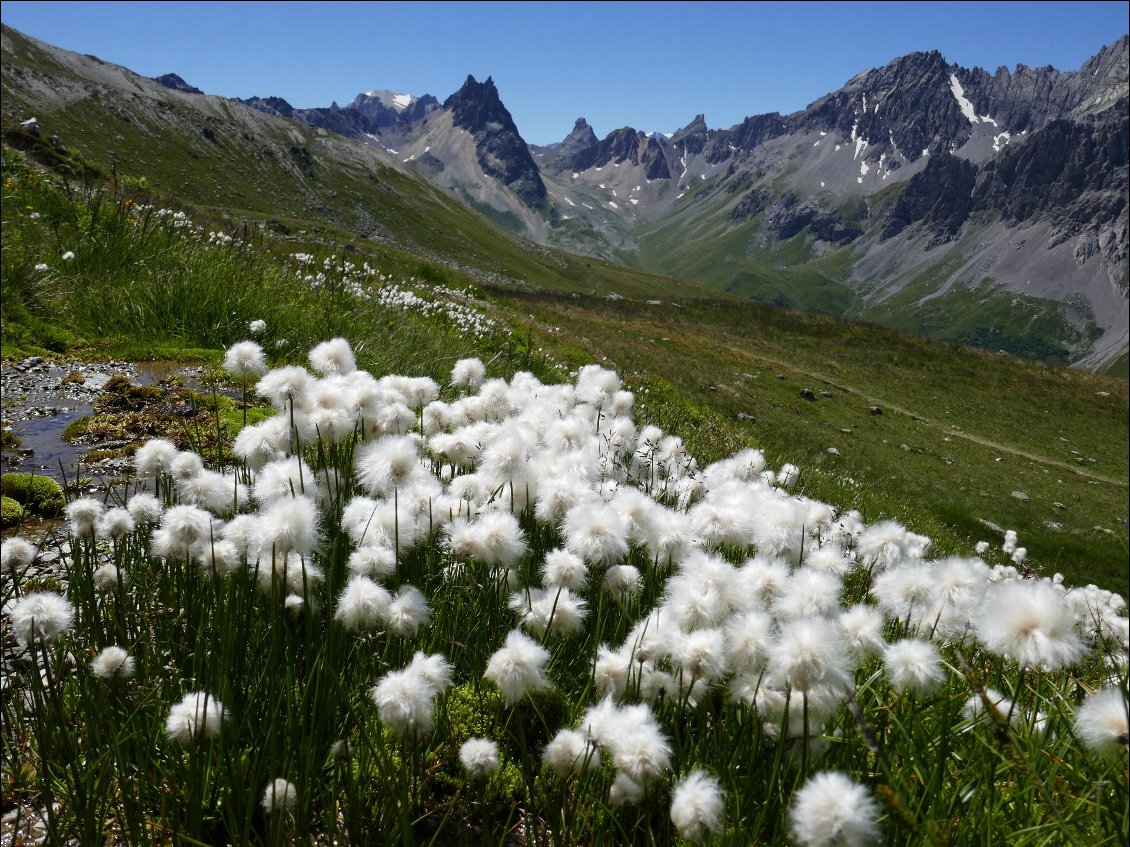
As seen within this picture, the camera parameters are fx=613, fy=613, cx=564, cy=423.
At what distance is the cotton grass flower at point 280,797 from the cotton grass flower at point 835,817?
4.89 ft

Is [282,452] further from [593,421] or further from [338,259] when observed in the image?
[338,259]

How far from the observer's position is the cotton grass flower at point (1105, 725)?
173 cm

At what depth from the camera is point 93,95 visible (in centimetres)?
12344

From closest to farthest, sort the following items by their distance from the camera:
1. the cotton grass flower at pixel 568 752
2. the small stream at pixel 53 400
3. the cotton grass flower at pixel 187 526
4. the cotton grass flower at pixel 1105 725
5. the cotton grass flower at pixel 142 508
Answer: the cotton grass flower at pixel 1105 725 < the cotton grass flower at pixel 568 752 < the cotton grass flower at pixel 187 526 < the cotton grass flower at pixel 142 508 < the small stream at pixel 53 400

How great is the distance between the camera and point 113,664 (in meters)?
2.25

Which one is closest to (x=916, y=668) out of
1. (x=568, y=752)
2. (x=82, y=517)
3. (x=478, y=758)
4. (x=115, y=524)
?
(x=568, y=752)

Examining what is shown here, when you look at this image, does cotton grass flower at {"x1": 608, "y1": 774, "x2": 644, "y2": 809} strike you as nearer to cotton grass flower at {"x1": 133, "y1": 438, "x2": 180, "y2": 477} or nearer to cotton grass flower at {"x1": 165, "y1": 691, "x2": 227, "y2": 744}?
cotton grass flower at {"x1": 165, "y1": 691, "x2": 227, "y2": 744}

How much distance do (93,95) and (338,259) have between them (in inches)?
5899

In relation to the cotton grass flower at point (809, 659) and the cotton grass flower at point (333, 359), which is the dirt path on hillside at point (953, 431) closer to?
the cotton grass flower at point (333, 359)

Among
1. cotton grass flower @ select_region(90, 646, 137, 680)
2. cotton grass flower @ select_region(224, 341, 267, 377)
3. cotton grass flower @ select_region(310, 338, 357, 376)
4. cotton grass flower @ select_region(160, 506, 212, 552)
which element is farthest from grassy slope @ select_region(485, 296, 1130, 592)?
cotton grass flower @ select_region(90, 646, 137, 680)

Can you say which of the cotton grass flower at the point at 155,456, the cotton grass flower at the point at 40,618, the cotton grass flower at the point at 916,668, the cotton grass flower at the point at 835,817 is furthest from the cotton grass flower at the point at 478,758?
the cotton grass flower at the point at 155,456

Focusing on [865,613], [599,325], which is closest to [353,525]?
[865,613]

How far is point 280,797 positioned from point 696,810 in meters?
1.25

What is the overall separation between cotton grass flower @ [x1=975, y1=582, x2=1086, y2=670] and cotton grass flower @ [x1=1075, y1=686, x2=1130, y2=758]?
132mm
